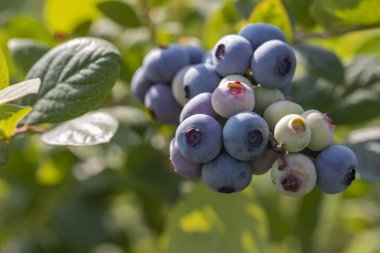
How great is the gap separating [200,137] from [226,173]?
0.08 metres

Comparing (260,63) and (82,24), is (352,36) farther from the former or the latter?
(260,63)

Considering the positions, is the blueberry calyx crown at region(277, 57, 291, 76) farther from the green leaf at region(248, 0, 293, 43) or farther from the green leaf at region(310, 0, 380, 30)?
the green leaf at region(310, 0, 380, 30)

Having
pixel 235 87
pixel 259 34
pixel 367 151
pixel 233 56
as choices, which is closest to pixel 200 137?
pixel 235 87

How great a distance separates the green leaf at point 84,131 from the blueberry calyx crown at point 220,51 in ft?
0.97

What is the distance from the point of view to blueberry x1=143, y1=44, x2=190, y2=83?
144 cm

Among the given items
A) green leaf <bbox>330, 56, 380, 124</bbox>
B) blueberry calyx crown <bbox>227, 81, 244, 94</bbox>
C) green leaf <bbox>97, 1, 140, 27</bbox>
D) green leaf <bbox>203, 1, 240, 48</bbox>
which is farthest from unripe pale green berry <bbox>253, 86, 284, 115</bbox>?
green leaf <bbox>97, 1, 140, 27</bbox>

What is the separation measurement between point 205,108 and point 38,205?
146 centimetres

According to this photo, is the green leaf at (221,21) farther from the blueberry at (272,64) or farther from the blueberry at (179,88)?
the blueberry at (272,64)

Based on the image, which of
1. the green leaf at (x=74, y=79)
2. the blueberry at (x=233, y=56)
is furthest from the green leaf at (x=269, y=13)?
the green leaf at (x=74, y=79)

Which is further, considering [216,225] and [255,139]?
[216,225]

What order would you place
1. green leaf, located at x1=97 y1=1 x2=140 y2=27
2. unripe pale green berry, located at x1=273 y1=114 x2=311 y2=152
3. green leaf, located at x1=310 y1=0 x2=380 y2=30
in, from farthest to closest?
green leaf, located at x1=97 y1=1 x2=140 y2=27, green leaf, located at x1=310 y1=0 x2=380 y2=30, unripe pale green berry, located at x1=273 y1=114 x2=311 y2=152

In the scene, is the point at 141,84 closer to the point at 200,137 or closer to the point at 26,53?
the point at 26,53

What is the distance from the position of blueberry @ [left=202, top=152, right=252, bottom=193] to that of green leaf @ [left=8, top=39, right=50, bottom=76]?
746 millimetres

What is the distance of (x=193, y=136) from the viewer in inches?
43.0
